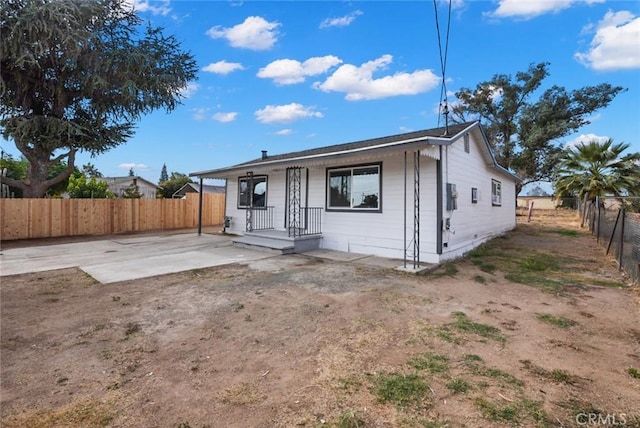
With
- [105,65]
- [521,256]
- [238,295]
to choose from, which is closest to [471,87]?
[521,256]

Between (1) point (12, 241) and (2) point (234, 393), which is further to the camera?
(1) point (12, 241)

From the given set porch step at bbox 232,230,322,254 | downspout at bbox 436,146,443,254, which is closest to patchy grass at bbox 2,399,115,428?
porch step at bbox 232,230,322,254

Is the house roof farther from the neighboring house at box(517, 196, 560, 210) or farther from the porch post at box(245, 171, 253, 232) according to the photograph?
the neighboring house at box(517, 196, 560, 210)

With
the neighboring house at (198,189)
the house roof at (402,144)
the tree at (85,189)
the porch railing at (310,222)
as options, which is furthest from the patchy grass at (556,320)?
the neighboring house at (198,189)

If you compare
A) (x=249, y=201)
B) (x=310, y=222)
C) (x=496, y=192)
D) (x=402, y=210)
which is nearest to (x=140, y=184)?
(x=249, y=201)

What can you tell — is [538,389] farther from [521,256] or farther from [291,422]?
[521,256]

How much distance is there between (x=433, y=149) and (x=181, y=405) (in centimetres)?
617

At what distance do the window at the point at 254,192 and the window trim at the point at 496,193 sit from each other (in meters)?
8.35

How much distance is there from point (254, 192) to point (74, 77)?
985 cm

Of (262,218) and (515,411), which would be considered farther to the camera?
(262,218)

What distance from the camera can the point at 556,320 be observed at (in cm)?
364

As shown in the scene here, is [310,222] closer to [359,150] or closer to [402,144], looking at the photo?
→ [359,150]

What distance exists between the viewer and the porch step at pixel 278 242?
8227 mm

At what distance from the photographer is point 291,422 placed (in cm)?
189
